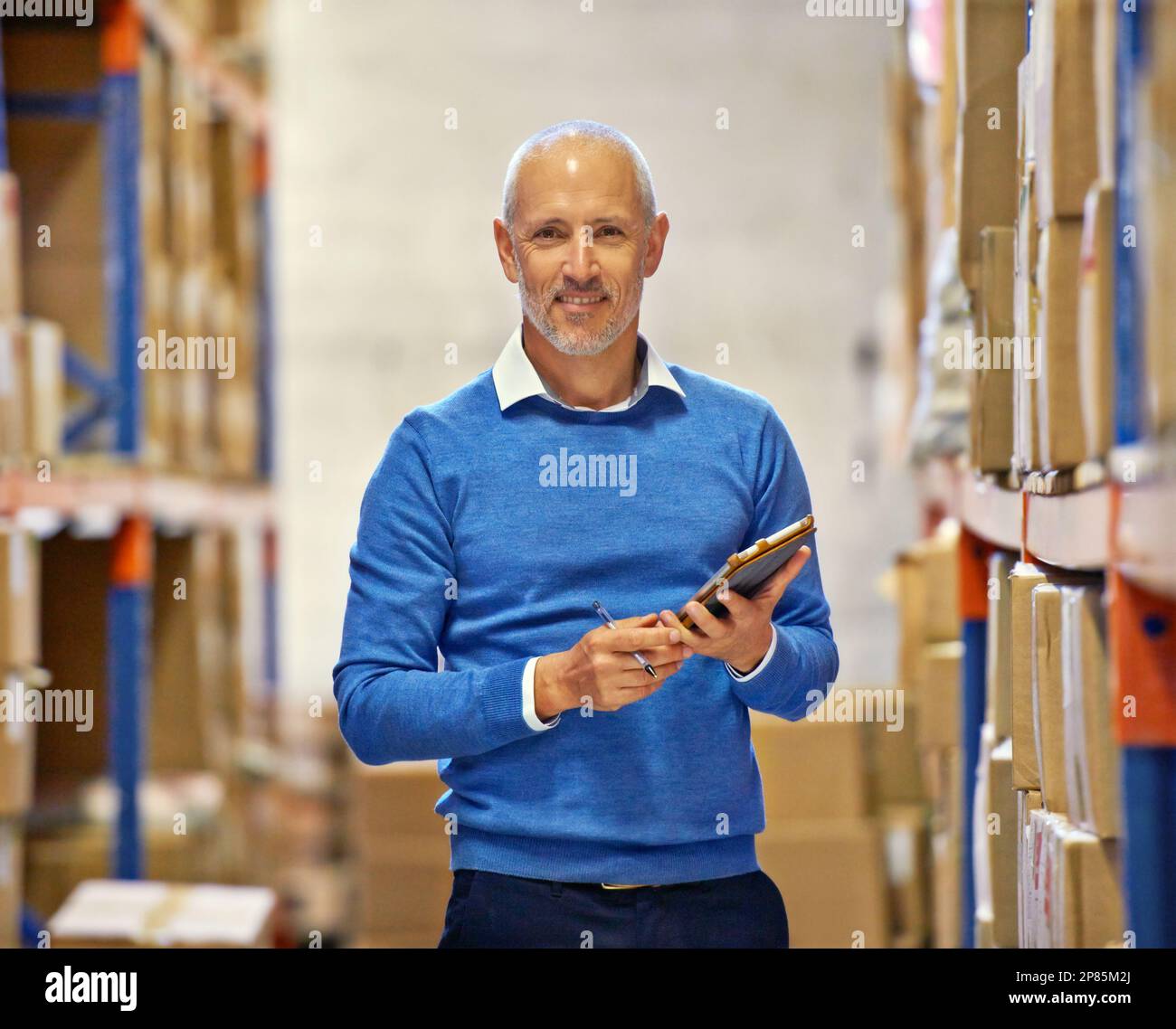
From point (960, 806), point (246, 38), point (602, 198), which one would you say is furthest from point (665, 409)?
point (246, 38)

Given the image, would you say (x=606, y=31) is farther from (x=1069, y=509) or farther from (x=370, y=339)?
(x=1069, y=509)

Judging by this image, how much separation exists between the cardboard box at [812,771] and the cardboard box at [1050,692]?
2.74 metres

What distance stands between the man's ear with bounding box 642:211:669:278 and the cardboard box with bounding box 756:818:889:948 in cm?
316

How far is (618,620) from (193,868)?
4.73 meters

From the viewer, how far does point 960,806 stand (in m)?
3.90

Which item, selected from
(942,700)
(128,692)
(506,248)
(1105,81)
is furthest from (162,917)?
(1105,81)

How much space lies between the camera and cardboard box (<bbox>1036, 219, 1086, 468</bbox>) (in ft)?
7.18

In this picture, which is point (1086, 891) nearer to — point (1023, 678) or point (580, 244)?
point (1023, 678)

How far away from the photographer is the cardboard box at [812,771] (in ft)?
16.9

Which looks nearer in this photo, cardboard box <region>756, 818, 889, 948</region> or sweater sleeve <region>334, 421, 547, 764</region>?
sweater sleeve <region>334, 421, 547, 764</region>

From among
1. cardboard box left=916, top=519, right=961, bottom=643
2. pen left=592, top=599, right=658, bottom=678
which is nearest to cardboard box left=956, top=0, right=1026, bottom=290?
cardboard box left=916, top=519, right=961, bottom=643

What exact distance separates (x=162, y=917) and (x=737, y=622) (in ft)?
11.7

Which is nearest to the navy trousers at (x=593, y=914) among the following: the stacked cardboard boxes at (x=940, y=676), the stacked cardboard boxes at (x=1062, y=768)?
the stacked cardboard boxes at (x=1062, y=768)

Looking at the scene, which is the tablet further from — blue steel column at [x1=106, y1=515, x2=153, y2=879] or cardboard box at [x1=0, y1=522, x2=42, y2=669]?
blue steel column at [x1=106, y1=515, x2=153, y2=879]
